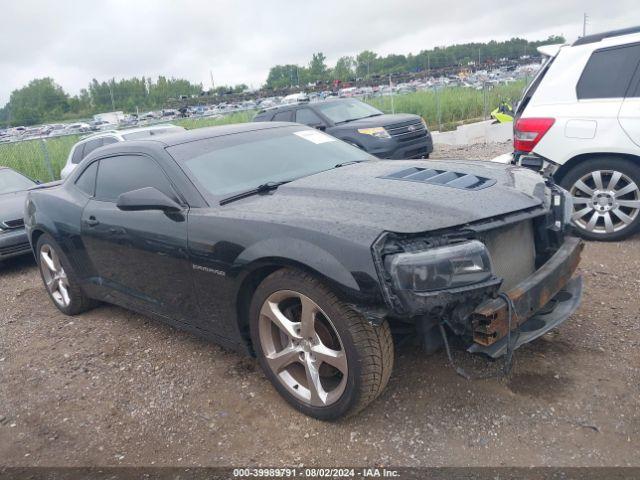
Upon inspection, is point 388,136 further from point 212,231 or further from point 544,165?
point 212,231

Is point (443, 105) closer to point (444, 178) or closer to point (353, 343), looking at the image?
point (444, 178)

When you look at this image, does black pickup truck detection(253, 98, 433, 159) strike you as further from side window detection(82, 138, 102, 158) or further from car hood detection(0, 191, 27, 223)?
car hood detection(0, 191, 27, 223)

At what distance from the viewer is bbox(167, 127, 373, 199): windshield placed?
3309 mm

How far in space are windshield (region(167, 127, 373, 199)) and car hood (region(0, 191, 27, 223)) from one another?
4.39 metres

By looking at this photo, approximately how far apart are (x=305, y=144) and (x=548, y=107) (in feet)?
9.03

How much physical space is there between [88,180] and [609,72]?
4892 mm

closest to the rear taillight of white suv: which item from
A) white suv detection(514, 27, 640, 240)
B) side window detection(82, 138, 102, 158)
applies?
white suv detection(514, 27, 640, 240)

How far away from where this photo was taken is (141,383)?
136 inches

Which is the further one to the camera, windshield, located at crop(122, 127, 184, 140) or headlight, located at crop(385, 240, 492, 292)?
windshield, located at crop(122, 127, 184, 140)

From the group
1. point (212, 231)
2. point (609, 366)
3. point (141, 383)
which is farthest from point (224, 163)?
point (609, 366)

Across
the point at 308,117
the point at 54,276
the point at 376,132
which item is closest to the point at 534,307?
the point at 54,276

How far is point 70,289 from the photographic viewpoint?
4547 mm

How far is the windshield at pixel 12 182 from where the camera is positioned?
7656 mm

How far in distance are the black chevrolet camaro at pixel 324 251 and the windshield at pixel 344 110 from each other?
7.14 meters
